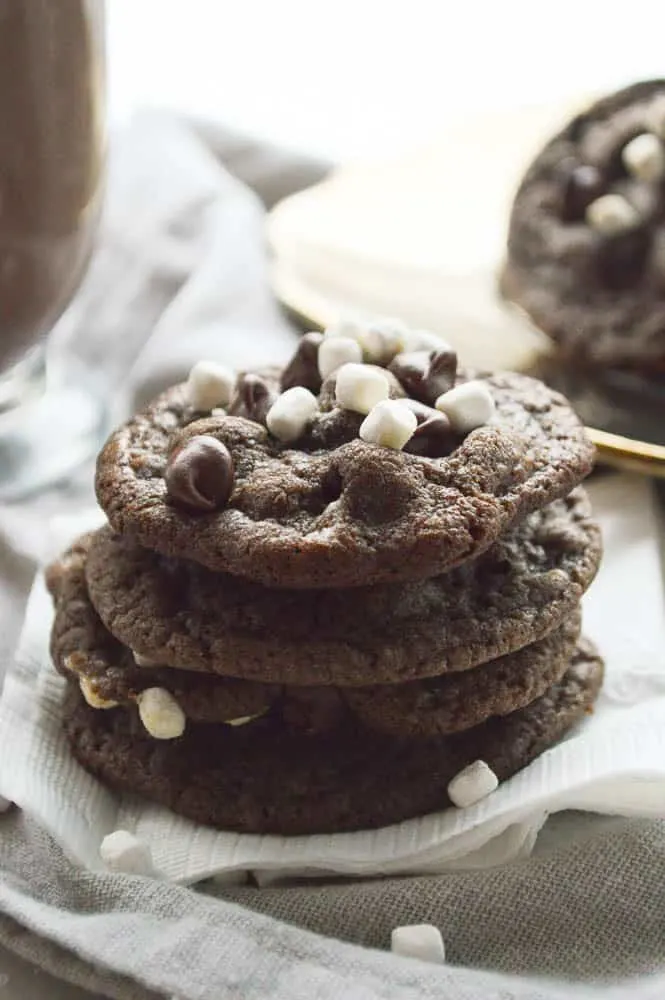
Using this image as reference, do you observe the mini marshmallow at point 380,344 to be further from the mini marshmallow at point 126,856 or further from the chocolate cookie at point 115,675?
the mini marshmallow at point 126,856

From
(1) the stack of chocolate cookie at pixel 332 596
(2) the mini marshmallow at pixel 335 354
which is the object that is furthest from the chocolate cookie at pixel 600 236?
(2) the mini marshmallow at pixel 335 354

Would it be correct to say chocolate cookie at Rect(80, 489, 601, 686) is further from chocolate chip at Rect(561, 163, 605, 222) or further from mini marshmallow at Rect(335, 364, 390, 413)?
chocolate chip at Rect(561, 163, 605, 222)

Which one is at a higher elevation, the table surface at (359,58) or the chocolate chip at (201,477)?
the chocolate chip at (201,477)

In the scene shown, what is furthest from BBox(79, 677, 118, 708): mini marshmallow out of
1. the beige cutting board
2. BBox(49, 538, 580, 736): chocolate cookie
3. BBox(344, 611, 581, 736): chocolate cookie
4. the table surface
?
the table surface

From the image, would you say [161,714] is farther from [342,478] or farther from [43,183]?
[43,183]

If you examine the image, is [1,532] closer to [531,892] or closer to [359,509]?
[359,509]

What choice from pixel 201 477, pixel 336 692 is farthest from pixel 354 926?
pixel 201 477

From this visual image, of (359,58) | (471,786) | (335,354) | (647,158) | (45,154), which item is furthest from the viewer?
(359,58)
